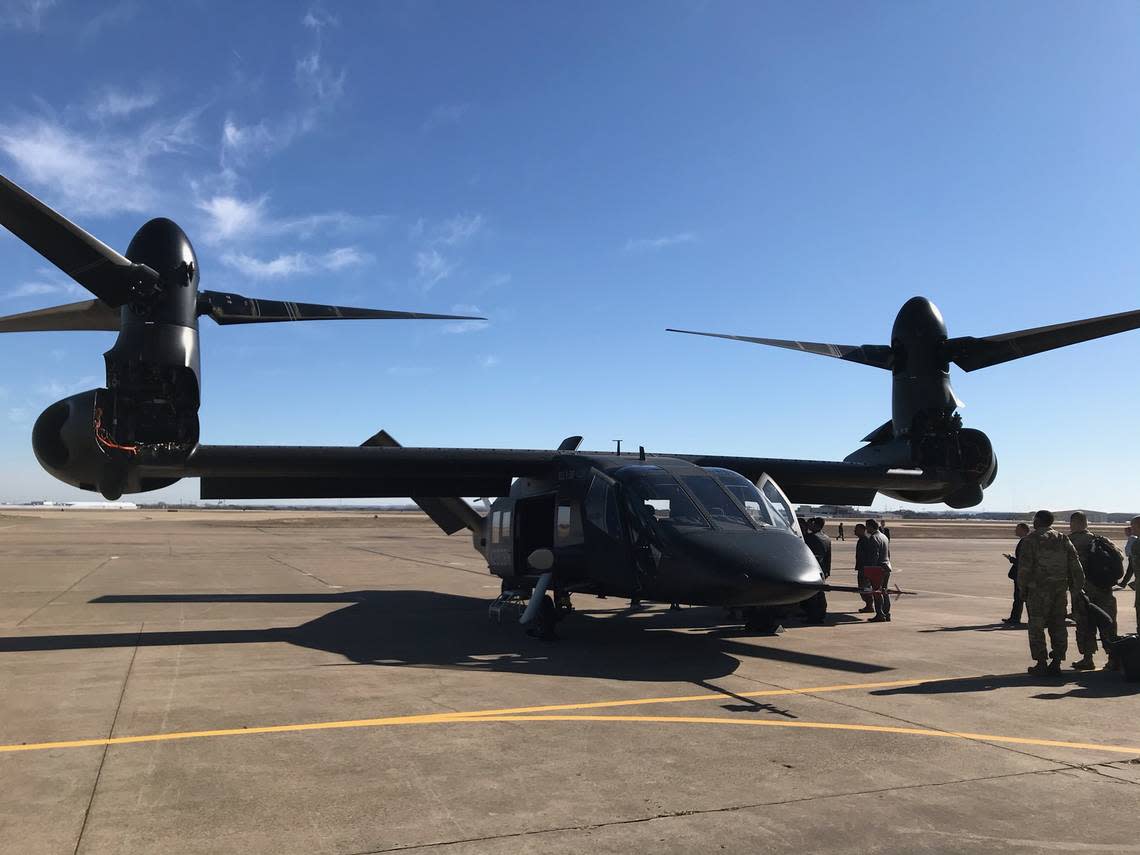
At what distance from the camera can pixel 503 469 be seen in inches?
568

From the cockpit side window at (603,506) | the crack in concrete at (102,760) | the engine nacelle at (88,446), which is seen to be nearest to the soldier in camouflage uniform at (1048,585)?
the cockpit side window at (603,506)

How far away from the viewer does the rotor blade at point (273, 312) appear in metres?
13.1

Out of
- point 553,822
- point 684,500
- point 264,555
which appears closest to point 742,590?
point 684,500

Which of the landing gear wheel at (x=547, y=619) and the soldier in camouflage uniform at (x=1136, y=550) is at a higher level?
the soldier in camouflage uniform at (x=1136, y=550)

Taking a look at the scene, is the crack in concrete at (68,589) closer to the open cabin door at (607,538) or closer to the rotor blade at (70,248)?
the rotor blade at (70,248)

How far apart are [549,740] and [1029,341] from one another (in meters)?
13.8

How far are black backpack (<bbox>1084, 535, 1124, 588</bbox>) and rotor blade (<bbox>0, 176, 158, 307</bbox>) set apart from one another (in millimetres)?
13230

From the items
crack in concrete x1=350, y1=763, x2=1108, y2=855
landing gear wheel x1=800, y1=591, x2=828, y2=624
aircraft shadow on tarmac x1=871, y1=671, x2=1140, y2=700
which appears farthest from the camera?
landing gear wheel x1=800, y1=591, x2=828, y2=624

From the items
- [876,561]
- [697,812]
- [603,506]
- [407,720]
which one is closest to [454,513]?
[603,506]

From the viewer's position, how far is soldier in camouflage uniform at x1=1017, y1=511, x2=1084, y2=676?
979cm

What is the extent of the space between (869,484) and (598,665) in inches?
369

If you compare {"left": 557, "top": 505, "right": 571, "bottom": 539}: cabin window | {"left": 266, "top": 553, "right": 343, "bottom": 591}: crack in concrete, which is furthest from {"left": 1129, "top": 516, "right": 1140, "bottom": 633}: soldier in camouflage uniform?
{"left": 266, "top": 553, "right": 343, "bottom": 591}: crack in concrete

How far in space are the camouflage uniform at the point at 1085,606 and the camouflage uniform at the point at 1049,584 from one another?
40 cm

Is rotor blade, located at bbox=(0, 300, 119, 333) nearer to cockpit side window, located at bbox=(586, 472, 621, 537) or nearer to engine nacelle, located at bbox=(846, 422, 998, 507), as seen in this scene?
cockpit side window, located at bbox=(586, 472, 621, 537)
